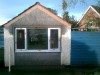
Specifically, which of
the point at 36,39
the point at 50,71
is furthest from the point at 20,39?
the point at 50,71

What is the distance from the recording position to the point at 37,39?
22.2 meters

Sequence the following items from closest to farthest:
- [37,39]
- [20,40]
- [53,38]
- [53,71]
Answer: [53,71]
[20,40]
[53,38]
[37,39]

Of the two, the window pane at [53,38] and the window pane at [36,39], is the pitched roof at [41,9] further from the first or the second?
→ the window pane at [36,39]

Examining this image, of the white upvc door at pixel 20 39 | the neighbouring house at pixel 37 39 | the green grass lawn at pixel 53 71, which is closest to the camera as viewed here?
the green grass lawn at pixel 53 71

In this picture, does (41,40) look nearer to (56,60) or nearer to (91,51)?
(56,60)

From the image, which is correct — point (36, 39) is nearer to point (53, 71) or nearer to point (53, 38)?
point (53, 38)

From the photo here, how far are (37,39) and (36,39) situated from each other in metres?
0.08

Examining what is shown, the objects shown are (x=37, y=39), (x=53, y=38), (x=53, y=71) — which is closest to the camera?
(x=53, y=71)

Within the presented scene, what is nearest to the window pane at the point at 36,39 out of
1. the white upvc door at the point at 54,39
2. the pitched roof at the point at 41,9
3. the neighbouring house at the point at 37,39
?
the neighbouring house at the point at 37,39

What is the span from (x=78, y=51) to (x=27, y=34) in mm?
3554

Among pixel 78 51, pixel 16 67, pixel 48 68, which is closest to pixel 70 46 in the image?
pixel 78 51

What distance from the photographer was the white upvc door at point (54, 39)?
72.3 feet

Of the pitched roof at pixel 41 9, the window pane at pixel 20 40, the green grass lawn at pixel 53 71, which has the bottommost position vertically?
the green grass lawn at pixel 53 71

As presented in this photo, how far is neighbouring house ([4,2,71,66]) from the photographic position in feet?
71.6
